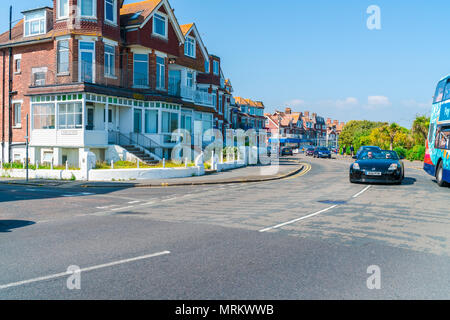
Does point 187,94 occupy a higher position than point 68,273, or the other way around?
point 187,94

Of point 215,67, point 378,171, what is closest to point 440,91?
point 378,171

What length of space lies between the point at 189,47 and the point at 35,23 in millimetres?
13269

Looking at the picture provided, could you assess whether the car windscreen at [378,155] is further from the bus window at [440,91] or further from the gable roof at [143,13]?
the gable roof at [143,13]

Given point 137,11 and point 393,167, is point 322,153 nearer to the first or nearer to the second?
point 137,11

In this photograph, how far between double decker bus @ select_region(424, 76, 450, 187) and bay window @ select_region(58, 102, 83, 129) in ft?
64.7

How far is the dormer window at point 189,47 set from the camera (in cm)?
3757

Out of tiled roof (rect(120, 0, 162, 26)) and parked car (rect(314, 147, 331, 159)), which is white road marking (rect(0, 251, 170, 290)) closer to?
tiled roof (rect(120, 0, 162, 26))

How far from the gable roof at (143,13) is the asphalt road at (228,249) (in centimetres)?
2038

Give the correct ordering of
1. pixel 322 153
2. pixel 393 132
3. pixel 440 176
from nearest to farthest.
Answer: pixel 440 176
pixel 322 153
pixel 393 132

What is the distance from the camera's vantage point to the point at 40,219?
33.3 feet

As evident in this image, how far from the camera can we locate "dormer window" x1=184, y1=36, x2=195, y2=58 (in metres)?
37.6

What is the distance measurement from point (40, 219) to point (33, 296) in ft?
→ 19.5

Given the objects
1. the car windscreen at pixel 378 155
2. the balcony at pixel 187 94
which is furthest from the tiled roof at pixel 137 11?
the car windscreen at pixel 378 155

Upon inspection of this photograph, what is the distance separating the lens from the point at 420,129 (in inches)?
1941
